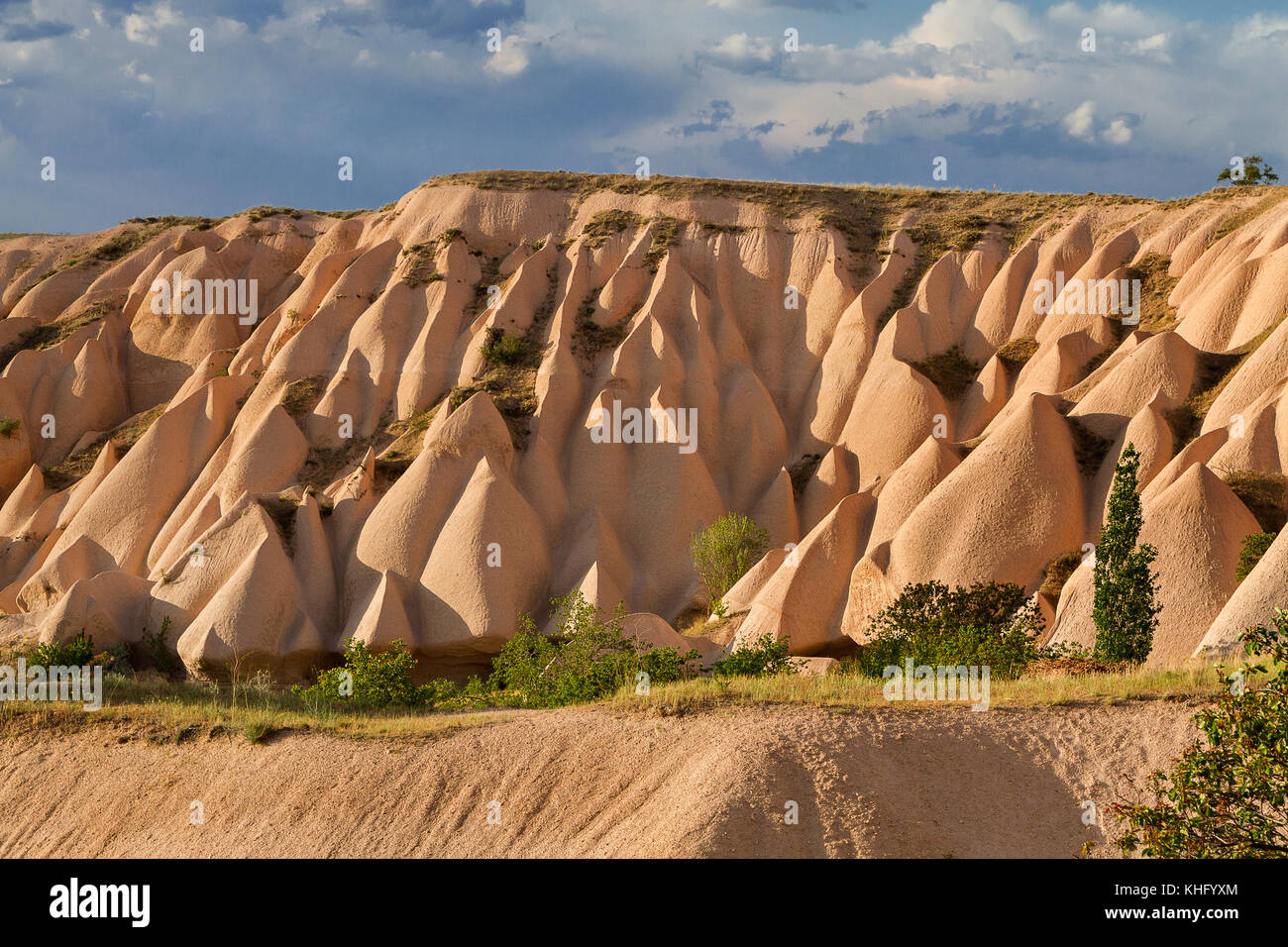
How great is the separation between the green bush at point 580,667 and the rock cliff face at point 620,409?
21.6 ft

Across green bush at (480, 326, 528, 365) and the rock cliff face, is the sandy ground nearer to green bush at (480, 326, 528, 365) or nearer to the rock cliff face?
the rock cliff face

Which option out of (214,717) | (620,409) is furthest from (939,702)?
(620,409)

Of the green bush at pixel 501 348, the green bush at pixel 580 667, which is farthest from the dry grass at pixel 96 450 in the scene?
the green bush at pixel 580 667

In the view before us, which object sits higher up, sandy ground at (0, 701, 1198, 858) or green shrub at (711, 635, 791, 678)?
green shrub at (711, 635, 791, 678)

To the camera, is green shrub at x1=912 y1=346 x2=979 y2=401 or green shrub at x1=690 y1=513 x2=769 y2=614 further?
green shrub at x1=912 y1=346 x2=979 y2=401

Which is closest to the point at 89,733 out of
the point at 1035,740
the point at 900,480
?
the point at 1035,740

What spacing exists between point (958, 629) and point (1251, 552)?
6.97 meters

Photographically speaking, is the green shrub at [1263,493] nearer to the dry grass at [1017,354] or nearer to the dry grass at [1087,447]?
the dry grass at [1087,447]

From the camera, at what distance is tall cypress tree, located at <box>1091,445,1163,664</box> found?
2234cm

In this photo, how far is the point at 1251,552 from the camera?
81.0 ft

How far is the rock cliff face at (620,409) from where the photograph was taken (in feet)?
98.9

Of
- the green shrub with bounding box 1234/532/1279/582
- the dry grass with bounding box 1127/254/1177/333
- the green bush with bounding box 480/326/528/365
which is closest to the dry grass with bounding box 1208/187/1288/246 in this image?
the dry grass with bounding box 1127/254/1177/333

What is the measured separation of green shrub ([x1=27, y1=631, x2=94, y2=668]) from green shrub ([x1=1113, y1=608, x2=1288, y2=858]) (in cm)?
2534

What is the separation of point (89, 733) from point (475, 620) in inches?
507
